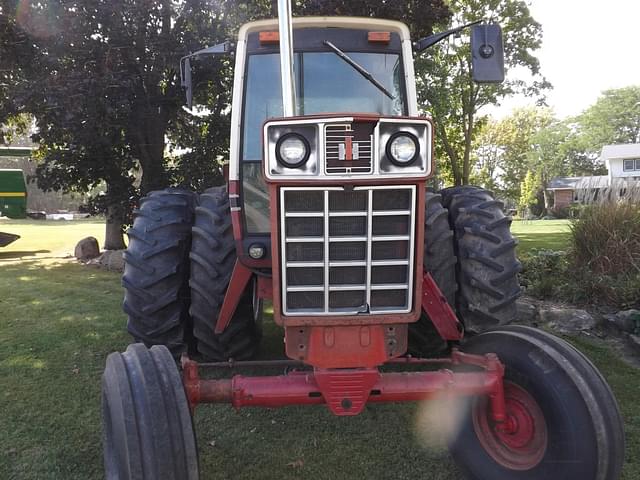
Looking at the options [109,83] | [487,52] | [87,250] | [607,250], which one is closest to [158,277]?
[487,52]

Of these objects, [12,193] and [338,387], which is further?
[12,193]

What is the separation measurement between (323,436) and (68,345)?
9.72 ft

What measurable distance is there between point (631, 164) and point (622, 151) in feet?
5.14

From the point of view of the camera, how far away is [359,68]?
3.14m

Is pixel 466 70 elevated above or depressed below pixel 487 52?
above

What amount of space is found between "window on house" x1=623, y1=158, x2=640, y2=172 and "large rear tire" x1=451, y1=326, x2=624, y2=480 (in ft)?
184

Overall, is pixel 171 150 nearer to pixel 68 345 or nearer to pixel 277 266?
pixel 68 345

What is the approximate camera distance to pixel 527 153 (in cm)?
5784

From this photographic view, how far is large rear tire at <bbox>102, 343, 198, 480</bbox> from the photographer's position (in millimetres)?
1925

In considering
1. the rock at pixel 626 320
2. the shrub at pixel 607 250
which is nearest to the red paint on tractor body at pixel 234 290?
the rock at pixel 626 320

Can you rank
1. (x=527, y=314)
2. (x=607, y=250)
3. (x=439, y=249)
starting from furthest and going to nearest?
(x=607, y=250) < (x=527, y=314) < (x=439, y=249)

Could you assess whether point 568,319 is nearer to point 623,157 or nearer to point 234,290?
point 234,290

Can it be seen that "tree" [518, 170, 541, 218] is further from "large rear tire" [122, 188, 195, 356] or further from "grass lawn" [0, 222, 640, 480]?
"large rear tire" [122, 188, 195, 356]

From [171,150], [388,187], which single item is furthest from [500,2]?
[388,187]
